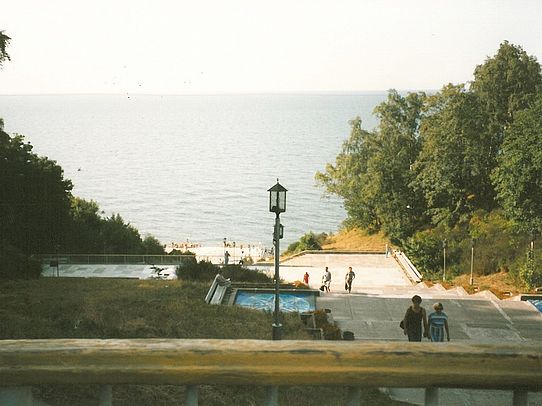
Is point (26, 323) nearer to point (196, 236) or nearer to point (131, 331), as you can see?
point (131, 331)

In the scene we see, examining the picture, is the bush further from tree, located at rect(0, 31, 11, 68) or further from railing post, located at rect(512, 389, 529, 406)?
railing post, located at rect(512, 389, 529, 406)

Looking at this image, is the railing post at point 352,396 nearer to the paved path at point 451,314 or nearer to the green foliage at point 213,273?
the paved path at point 451,314

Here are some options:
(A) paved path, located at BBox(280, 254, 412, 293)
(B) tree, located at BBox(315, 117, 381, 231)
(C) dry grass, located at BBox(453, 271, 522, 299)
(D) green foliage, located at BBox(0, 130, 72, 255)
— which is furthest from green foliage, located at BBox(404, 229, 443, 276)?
(D) green foliage, located at BBox(0, 130, 72, 255)

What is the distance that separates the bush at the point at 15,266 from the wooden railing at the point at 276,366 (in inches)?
1119

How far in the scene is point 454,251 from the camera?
39.8 m

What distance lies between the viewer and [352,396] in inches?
77.5

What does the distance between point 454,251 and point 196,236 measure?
45332 millimetres

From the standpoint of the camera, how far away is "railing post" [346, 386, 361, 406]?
1968mm

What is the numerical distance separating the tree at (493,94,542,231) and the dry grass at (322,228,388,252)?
1844 cm

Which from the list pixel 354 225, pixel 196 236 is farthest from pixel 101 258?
pixel 196 236

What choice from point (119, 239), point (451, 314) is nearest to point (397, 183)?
point (119, 239)

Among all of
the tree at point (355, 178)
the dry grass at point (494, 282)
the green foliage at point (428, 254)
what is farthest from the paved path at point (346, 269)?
the tree at point (355, 178)

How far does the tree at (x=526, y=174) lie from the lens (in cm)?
3244

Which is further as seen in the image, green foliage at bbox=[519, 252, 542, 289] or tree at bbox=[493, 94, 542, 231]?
tree at bbox=[493, 94, 542, 231]
